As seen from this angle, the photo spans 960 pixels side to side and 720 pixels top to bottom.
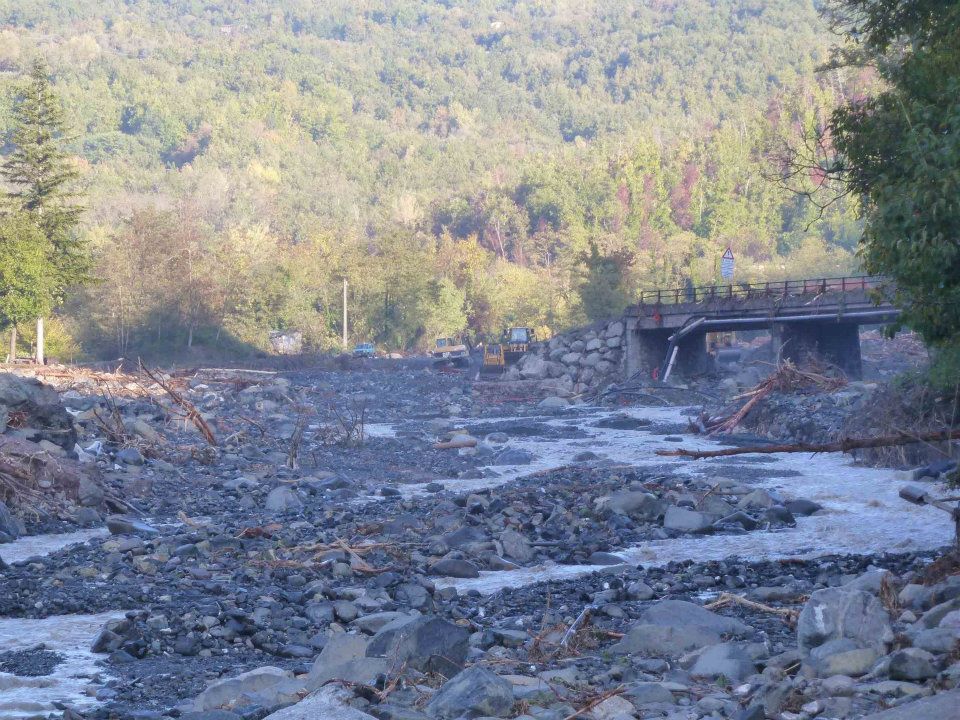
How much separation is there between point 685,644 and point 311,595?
4.57 m

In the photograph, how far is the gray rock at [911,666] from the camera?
8.30 metres

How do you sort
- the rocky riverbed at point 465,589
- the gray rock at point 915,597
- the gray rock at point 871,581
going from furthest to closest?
the gray rock at point 871,581
the gray rock at point 915,597
the rocky riverbed at point 465,589

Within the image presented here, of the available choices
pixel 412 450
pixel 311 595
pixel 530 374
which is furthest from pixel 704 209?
pixel 311 595

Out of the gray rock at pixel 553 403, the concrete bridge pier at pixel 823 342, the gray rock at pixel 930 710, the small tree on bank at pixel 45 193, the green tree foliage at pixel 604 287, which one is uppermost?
the small tree on bank at pixel 45 193

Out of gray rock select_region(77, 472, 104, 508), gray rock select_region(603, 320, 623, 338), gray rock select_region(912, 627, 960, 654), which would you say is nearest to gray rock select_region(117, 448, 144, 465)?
gray rock select_region(77, 472, 104, 508)

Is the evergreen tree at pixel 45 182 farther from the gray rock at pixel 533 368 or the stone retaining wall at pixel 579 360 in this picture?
the stone retaining wall at pixel 579 360

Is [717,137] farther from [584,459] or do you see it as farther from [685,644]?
[685,644]

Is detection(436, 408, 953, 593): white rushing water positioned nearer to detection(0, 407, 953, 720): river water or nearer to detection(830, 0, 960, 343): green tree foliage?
detection(0, 407, 953, 720): river water

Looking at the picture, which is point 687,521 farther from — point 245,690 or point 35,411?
point 35,411

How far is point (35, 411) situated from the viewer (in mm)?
23359

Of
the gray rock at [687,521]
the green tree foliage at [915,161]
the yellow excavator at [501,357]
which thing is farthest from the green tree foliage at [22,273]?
the green tree foliage at [915,161]

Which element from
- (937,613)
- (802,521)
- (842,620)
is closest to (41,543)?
(802,521)

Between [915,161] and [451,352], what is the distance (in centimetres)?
6694

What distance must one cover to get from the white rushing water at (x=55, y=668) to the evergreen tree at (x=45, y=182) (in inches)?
1882
